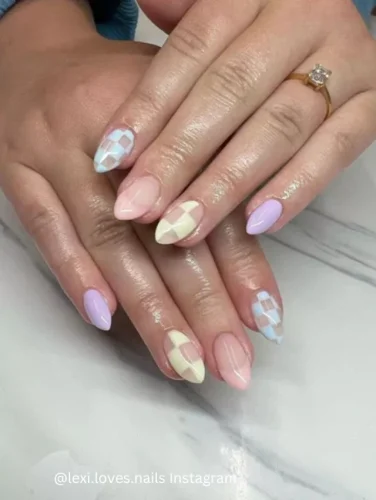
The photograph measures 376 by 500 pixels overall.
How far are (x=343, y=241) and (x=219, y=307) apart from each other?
176mm

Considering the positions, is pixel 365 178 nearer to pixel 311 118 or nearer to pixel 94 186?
pixel 311 118

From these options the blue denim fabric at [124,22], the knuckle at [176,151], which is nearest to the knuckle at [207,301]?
the knuckle at [176,151]

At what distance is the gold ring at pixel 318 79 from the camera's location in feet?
1.71

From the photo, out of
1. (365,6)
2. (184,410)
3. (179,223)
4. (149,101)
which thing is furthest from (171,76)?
(365,6)

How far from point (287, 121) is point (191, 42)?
0.34 feet

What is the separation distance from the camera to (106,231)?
1.64 ft

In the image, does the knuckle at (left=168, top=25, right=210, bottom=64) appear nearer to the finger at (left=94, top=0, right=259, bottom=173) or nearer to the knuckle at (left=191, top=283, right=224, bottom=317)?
the finger at (left=94, top=0, right=259, bottom=173)

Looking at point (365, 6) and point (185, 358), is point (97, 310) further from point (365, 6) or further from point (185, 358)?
point (365, 6)

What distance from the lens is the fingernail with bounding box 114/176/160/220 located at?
1.47ft

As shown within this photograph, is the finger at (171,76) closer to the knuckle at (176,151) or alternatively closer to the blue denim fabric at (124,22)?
the knuckle at (176,151)

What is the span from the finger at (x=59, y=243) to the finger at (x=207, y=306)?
0.17ft

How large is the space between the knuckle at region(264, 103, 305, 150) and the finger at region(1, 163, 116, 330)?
184mm

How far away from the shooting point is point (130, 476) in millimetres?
428

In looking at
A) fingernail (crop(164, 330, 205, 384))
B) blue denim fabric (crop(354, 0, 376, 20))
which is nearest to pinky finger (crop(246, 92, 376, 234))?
fingernail (crop(164, 330, 205, 384))
